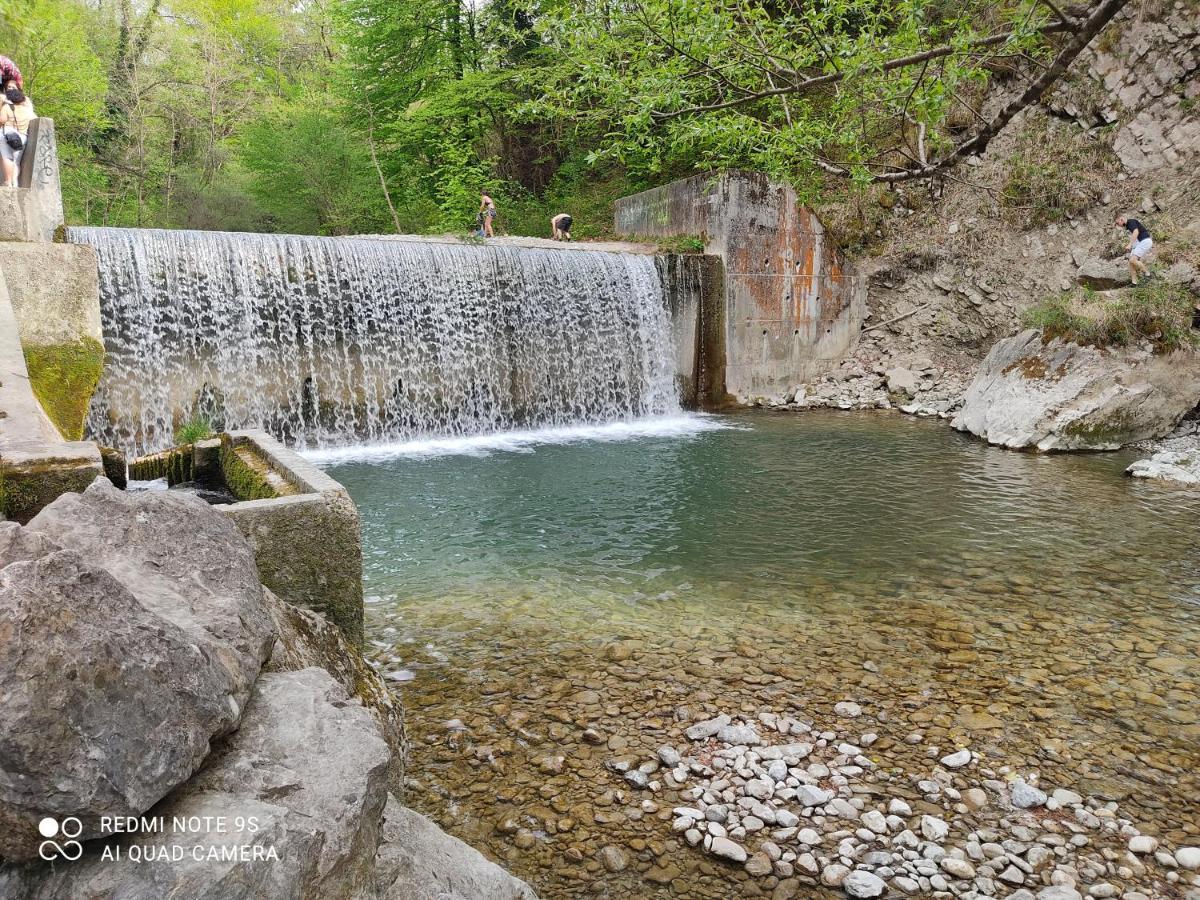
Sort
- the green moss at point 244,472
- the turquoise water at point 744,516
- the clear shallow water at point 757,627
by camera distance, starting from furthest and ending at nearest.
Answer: the turquoise water at point 744,516
the green moss at point 244,472
the clear shallow water at point 757,627

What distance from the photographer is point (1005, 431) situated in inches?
440

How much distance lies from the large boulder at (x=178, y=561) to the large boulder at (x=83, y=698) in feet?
0.68

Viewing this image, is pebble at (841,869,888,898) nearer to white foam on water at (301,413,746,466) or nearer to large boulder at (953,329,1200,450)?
white foam on water at (301,413,746,466)

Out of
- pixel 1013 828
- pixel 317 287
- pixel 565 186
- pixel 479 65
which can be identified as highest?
pixel 479 65

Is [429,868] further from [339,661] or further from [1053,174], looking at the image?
[1053,174]

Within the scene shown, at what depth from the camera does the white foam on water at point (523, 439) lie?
35.5 feet

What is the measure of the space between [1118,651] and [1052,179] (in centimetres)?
1288

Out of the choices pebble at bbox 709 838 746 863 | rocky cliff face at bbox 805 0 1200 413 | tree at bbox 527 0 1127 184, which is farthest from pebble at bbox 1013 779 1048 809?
rocky cliff face at bbox 805 0 1200 413

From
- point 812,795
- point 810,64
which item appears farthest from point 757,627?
point 810,64

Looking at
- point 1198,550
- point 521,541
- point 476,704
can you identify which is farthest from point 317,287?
point 1198,550

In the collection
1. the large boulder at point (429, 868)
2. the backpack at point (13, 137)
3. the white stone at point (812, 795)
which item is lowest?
the white stone at point (812, 795)

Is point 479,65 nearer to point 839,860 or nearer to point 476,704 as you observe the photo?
point 476,704

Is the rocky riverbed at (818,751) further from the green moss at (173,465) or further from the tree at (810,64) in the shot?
the tree at (810,64)

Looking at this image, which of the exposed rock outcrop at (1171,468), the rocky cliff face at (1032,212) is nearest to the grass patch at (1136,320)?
the rocky cliff face at (1032,212)
